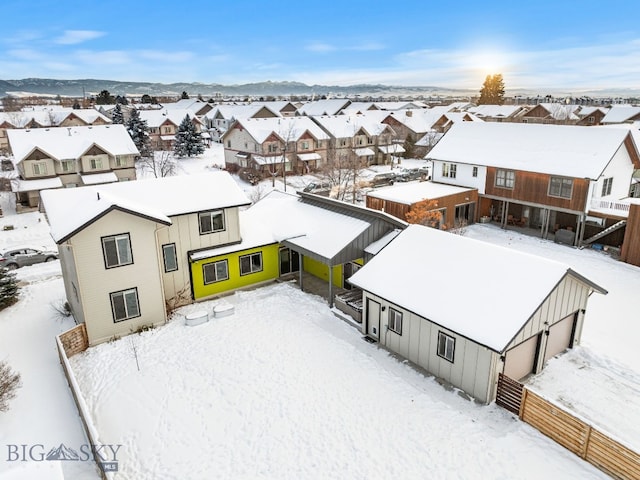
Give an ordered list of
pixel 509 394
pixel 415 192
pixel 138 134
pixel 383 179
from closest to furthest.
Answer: pixel 509 394 → pixel 415 192 → pixel 383 179 → pixel 138 134

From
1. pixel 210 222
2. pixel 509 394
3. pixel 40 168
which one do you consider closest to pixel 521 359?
pixel 509 394

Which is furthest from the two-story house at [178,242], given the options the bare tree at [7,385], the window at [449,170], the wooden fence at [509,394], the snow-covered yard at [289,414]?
the window at [449,170]

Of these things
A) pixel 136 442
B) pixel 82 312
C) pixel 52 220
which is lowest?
pixel 136 442

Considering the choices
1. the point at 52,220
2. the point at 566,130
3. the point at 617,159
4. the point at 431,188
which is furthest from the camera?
the point at 431,188

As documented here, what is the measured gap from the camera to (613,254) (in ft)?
94.9

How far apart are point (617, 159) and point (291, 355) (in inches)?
1117

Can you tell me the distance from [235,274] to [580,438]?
17263 millimetres

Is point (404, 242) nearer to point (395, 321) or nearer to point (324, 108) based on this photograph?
point (395, 321)

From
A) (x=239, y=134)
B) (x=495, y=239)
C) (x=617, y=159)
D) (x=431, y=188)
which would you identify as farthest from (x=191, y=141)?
(x=617, y=159)

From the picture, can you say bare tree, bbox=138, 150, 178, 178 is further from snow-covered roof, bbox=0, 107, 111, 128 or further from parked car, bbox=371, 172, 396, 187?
snow-covered roof, bbox=0, 107, 111, 128

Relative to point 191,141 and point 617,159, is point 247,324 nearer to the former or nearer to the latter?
point 617,159

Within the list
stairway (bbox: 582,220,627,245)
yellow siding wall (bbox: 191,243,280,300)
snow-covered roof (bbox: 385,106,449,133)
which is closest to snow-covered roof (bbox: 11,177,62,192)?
yellow siding wall (bbox: 191,243,280,300)

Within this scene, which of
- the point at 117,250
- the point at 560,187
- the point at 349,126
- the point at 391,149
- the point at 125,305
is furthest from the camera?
the point at 391,149

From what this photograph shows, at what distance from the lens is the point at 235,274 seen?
953 inches
